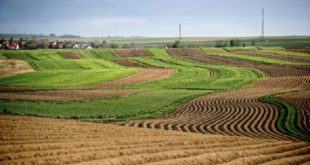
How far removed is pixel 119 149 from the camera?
607 inches

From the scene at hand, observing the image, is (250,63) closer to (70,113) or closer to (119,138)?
(70,113)

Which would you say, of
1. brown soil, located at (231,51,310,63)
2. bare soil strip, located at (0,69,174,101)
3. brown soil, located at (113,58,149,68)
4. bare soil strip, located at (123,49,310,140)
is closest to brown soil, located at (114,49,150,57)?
brown soil, located at (113,58,149,68)

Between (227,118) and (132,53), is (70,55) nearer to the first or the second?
(132,53)

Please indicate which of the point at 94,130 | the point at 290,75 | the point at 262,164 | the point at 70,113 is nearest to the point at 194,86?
the point at 290,75

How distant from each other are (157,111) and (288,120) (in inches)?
538

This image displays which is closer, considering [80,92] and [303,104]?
[303,104]

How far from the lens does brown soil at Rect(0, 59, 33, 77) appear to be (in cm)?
7700

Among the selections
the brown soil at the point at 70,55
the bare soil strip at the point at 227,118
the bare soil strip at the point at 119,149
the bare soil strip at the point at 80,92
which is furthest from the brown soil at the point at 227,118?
the brown soil at the point at 70,55

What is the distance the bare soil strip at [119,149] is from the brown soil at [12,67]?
60.4 m

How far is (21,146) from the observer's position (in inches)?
567

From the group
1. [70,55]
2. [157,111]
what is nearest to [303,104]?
[157,111]

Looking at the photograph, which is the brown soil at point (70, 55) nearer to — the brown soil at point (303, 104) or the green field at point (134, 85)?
the green field at point (134, 85)

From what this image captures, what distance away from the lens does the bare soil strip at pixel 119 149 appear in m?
13.5

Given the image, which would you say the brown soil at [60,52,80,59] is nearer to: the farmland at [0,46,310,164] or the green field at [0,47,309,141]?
the farmland at [0,46,310,164]
